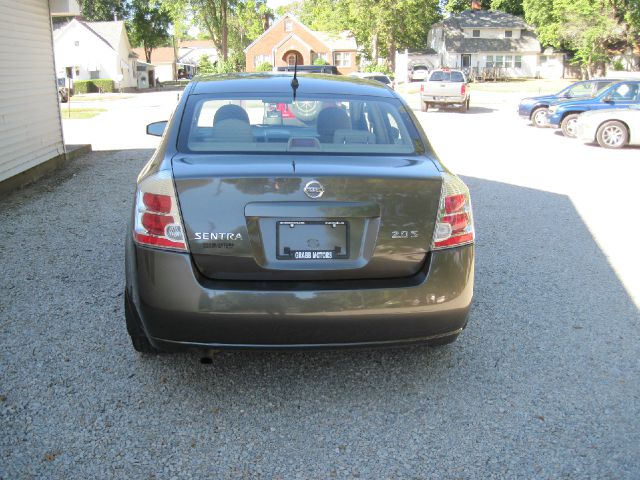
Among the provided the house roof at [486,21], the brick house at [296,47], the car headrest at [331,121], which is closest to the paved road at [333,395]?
the car headrest at [331,121]

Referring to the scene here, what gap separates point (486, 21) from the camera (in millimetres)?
72875

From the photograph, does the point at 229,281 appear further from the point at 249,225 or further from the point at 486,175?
the point at 486,175

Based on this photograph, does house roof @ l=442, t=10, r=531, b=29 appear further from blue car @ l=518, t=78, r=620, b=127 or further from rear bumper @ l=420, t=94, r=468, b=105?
blue car @ l=518, t=78, r=620, b=127

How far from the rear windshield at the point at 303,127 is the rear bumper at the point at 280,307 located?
80cm

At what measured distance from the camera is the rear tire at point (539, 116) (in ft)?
67.2

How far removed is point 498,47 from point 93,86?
4262 centimetres

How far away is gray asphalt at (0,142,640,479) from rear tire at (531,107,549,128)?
52.2 ft

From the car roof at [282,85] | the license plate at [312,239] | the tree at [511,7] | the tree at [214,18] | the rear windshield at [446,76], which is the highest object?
the tree at [511,7]

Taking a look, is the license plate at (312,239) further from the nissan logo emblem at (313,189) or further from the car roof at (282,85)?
the car roof at (282,85)

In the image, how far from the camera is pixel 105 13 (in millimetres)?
86062

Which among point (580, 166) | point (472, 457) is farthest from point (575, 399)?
point (580, 166)

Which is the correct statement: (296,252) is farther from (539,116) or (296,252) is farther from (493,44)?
(493,44)

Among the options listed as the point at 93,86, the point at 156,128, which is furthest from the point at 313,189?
the point at 93,86

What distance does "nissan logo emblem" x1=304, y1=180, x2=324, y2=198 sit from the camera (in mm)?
3250
